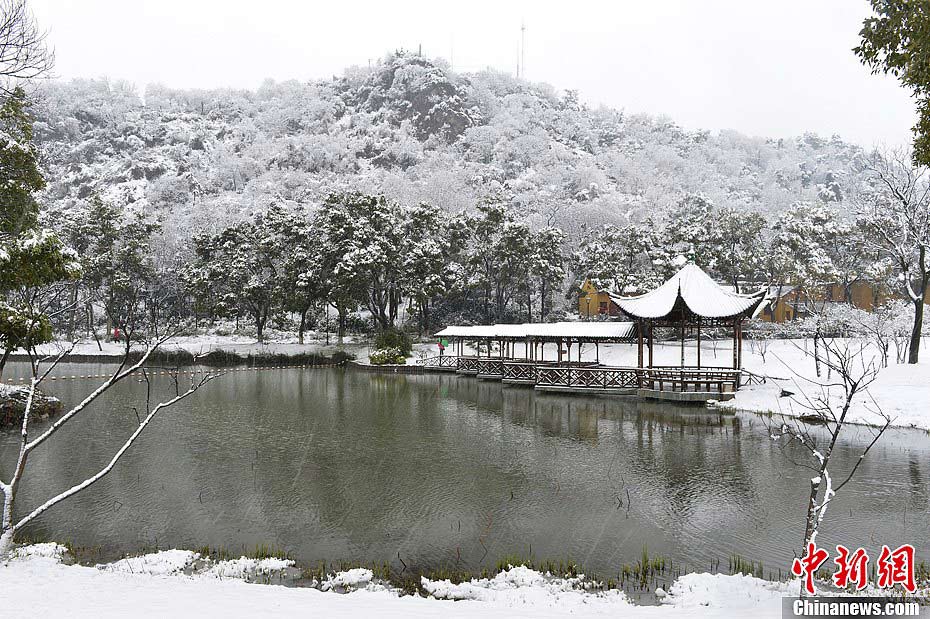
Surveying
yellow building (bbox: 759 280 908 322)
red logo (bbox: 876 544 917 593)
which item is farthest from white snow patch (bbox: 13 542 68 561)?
yellow building (bbox: 759 280 908 322)

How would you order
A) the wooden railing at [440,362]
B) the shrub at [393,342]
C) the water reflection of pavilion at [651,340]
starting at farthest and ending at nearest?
the shrub at [393,342]
the wooden railing at [440,362]
the water reflection of pavilion at [651,340]

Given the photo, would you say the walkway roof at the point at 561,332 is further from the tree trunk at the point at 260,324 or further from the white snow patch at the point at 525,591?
the white snow patch at the point at 525,591

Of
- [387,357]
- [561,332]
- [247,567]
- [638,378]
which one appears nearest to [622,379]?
[638,378]

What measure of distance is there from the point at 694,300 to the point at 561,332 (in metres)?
5.54

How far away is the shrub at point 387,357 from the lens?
32.9 metres

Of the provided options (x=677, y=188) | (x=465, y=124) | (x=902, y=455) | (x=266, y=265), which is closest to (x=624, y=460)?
(x=902, y=455)

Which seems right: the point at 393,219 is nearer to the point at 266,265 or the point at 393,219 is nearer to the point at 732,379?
the point at 266,265

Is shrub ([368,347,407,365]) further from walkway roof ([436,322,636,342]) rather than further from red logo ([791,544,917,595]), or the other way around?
red logo ([791,544,917,595])

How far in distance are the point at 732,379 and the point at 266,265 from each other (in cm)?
3131

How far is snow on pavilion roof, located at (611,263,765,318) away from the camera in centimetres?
2106

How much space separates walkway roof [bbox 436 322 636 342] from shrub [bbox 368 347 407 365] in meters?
3.58

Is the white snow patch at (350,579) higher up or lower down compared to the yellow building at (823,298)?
lower down

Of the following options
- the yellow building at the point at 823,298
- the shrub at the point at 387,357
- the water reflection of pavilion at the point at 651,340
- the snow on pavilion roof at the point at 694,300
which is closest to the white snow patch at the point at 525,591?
the water reflection of pavilion at the point at 651,340

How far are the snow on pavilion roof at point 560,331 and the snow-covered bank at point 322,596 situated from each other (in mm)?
17255
